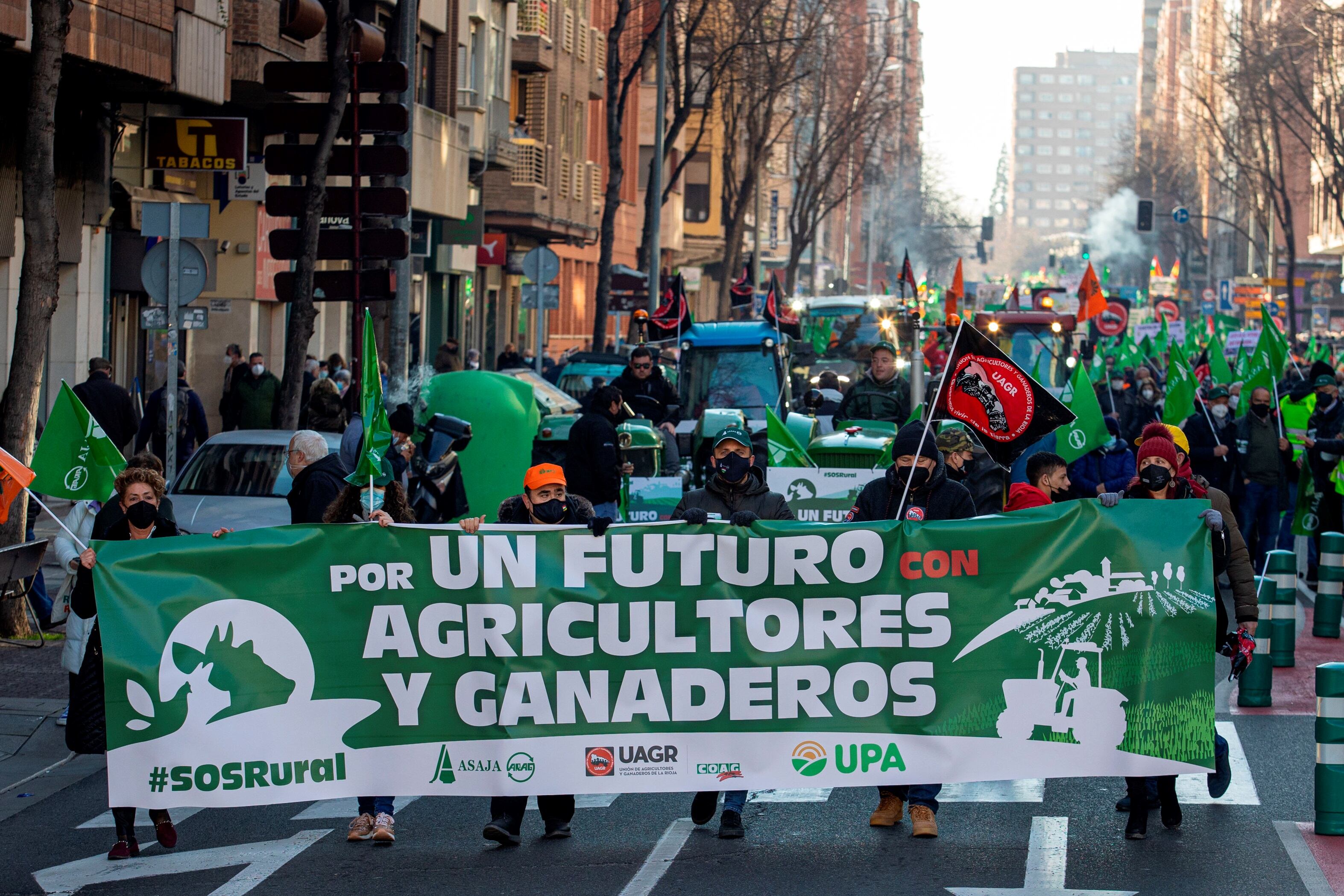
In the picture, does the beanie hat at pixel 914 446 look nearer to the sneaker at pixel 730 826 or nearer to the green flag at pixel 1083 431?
the sneaker at pixel 730 826

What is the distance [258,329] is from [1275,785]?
22846mm

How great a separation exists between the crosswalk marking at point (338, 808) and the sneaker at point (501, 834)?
712 mm

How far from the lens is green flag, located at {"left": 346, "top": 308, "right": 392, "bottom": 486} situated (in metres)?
8.82

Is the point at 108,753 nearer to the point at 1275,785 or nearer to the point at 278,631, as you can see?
the point at 278,631

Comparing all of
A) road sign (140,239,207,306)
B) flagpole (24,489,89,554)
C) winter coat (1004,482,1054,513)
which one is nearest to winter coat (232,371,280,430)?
road sign (140,239,207,306)

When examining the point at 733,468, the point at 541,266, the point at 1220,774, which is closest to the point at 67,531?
the point at 733,468

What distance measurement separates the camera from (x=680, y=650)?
7938mm

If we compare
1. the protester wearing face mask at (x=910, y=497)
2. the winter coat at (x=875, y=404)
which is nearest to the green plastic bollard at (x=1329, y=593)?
the winter coat at (x=875, y=404)

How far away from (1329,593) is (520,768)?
857cm

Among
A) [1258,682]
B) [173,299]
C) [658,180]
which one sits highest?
[658,180]

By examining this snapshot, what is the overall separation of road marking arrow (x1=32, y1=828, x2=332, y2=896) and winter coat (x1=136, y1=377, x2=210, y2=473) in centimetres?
1315

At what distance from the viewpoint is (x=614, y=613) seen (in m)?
7.95

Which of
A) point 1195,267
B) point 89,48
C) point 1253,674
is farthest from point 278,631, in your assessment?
point 1195,267

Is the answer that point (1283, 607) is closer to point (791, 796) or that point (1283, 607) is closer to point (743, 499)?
point (791, 796)
